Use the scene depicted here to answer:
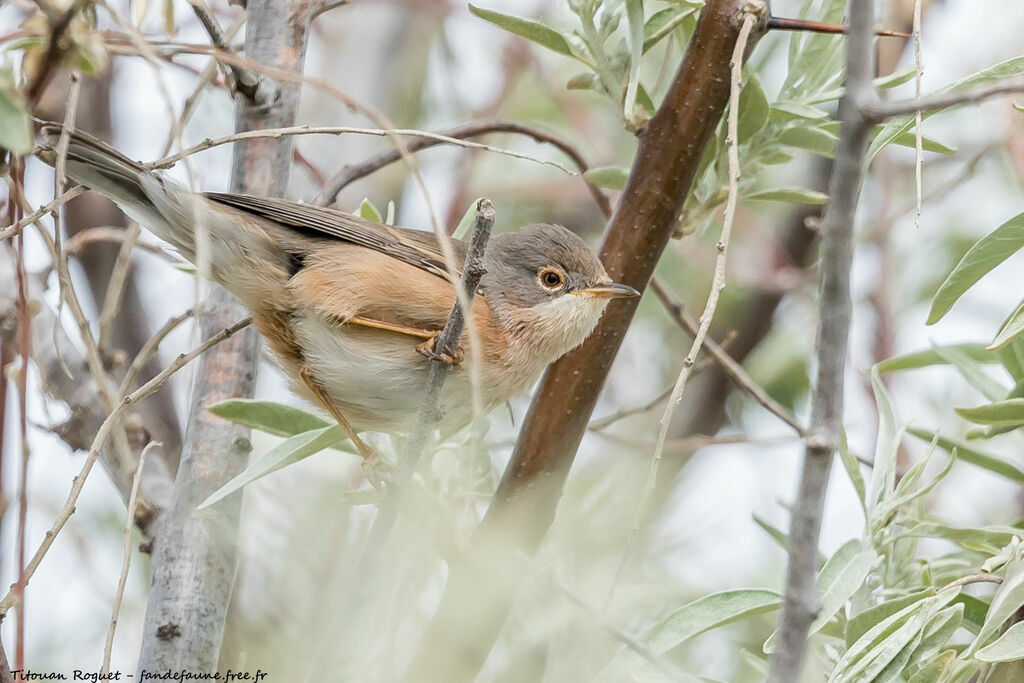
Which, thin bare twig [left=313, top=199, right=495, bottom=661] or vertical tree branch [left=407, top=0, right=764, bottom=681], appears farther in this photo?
vertical tree branch [left=407, top=0, right=764, bottom=681]

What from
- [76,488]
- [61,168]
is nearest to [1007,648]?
[76,488]

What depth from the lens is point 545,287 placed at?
13.0ft

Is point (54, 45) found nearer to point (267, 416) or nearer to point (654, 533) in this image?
point (267, 416)

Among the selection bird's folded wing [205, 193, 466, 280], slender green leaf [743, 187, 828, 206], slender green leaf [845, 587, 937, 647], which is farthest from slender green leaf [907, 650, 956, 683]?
bird's folded wing [205, 193, 466, 280]

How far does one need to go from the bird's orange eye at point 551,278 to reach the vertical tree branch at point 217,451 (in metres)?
1.05

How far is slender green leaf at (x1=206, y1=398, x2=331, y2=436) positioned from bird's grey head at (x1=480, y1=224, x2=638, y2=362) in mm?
893

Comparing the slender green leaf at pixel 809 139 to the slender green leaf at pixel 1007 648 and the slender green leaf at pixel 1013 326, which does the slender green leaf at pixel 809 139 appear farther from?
the slender green leaf at pixel 1007 648

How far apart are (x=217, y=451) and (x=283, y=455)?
44 cm

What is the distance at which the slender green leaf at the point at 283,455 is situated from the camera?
8.69ft

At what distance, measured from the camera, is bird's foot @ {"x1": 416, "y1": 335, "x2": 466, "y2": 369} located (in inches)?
107

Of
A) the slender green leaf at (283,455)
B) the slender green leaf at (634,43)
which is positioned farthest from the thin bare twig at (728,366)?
the slender green leaf at (283,455)

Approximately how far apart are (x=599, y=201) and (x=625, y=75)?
67cm

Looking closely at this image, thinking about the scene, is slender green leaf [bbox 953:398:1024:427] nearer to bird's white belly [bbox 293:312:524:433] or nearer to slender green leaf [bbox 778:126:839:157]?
slender green leaf [bbox 778:126:839:157]

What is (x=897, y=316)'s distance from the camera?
5137 mm
